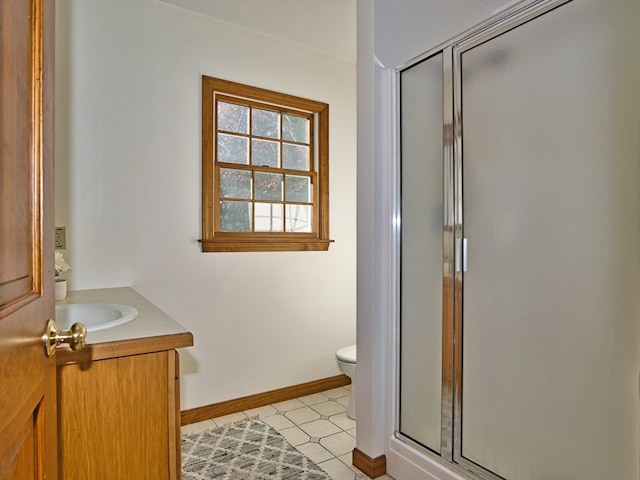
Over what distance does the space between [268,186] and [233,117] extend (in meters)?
0.51

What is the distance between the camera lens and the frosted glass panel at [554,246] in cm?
128

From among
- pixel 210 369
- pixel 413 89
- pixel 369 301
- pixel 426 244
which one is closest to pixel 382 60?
pixel 413 89

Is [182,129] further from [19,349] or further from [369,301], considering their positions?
[19,349]

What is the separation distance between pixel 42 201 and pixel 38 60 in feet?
0.84

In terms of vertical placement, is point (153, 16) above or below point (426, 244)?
above

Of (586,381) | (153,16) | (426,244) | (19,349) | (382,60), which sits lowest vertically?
(586,381)

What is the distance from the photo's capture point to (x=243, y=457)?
2145mm

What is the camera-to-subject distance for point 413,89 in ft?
6.36

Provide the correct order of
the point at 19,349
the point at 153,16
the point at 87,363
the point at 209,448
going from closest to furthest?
A: the point at 19,349
the point at 87,363
the point at 209,448
the point at 153,16

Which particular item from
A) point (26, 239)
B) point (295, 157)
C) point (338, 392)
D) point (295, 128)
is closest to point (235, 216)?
point (295, 157)

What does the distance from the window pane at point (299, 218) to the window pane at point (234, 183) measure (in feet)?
1.16

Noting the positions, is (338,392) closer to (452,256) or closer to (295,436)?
(295,436)

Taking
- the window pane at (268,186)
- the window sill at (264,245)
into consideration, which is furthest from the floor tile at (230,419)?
the window pane at (268,186)

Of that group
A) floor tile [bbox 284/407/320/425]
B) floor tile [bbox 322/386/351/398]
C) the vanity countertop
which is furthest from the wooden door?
floor tile [bbox 322/386/351/398]
